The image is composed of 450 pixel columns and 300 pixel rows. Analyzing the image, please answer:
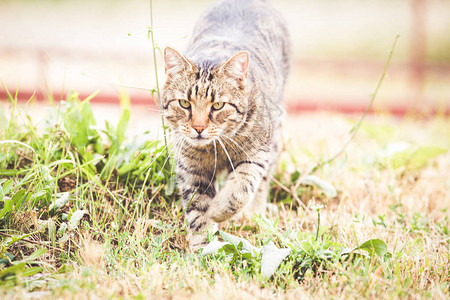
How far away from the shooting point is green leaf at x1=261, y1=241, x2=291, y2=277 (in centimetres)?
160

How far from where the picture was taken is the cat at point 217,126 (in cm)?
203

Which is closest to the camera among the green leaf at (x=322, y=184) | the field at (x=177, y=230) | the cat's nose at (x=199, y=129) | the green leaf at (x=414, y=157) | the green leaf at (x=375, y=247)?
the field at (x=177, y=230)

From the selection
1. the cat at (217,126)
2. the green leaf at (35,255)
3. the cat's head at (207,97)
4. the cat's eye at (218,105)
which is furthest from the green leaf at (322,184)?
the green leaf at (35,255)

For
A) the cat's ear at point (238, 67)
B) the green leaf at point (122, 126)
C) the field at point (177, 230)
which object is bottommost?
the field at point (177, 230)

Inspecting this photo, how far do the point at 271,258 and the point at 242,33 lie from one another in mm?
1472

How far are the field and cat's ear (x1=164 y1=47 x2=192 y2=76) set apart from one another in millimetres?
388

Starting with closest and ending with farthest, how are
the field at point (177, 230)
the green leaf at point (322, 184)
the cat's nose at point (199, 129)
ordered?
the field at point (177, 230), the cat's nose at point (199, 129), the green leaf at point (322, 184)

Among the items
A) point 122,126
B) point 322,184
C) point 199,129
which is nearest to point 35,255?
point 199,129

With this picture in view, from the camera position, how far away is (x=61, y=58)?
5590 millimetres

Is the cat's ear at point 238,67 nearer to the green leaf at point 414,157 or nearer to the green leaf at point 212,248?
the green leaf at point 212,248

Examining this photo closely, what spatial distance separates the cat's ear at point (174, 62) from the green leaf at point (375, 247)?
1065 mm

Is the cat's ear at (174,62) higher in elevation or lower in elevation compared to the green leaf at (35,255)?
higher

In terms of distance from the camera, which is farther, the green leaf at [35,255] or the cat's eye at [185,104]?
the cat's eye at [185,104]

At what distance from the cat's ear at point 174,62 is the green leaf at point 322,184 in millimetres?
902
